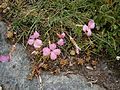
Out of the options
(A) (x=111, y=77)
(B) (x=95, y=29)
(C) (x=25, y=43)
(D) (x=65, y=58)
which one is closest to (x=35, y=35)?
(C) (x=25, y=43)

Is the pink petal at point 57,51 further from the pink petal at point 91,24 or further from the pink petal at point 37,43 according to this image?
the pink petal at point 91,24

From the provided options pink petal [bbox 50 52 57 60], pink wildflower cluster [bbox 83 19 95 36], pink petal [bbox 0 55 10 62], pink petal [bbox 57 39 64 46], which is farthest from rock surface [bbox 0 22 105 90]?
pink wildflower cluster [bbox 83 19 95 36]

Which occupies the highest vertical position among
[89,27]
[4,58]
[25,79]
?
[89,27]

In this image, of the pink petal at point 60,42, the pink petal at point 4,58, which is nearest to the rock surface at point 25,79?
the pink petal at point 4,58

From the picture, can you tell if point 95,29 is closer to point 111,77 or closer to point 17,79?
point 111,77

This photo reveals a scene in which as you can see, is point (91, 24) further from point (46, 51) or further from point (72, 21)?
point (46, 51)

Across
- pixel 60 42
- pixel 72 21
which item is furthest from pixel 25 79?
pixel 72 21
